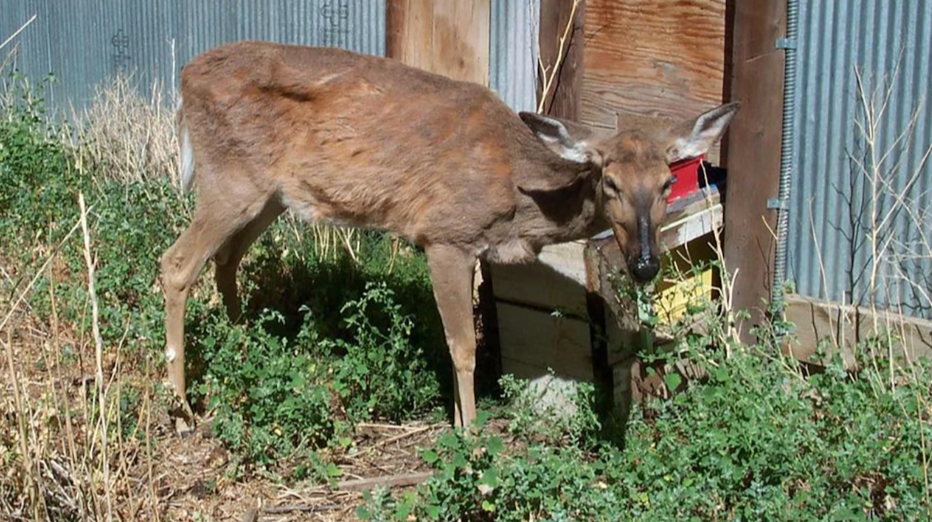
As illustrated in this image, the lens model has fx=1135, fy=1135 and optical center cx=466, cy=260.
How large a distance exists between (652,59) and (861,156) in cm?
153

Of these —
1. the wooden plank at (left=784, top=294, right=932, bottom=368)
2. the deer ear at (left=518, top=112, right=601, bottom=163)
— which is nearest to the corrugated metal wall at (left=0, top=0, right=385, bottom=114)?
the deer ear at (left=518, top=112, right=601, bottom=163)

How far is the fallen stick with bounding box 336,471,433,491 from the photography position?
539cm

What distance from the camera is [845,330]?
577 centimetres

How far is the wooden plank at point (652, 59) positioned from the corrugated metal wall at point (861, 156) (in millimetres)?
641

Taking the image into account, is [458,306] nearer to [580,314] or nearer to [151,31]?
[580,314]

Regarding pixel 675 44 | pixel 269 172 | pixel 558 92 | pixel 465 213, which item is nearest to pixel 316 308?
pixel 269 172

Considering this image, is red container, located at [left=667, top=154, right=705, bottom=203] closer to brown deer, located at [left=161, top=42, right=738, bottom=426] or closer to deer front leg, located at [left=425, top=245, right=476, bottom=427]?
brown deer, located at [left=161, top=42, right=738, bottom=426]

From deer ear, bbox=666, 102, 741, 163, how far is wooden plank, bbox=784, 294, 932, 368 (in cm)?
110

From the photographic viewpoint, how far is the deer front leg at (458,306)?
5.91 metres

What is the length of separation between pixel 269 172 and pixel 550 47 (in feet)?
7.04

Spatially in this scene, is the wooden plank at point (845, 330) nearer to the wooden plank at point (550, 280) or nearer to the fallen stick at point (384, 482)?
the wooden plank at point (550, 280)

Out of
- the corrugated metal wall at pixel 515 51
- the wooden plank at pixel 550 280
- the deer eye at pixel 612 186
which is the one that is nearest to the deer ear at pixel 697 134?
the deer eye at pixel 612 186

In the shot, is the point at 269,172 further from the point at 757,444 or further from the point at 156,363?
the point at 757,444

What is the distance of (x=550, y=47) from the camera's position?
735 cm
